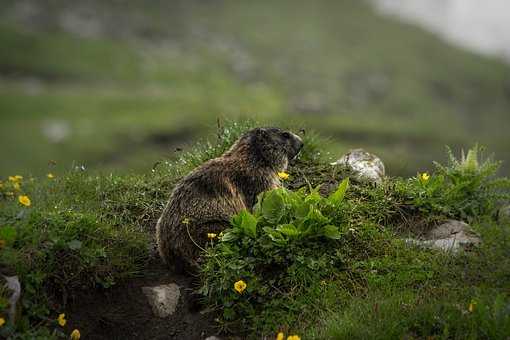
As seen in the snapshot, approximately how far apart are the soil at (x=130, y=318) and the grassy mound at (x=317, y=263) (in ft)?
0.56

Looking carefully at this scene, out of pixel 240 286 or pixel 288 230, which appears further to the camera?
pixel 288 230

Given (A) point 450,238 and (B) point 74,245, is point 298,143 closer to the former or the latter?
(A) point 450,238

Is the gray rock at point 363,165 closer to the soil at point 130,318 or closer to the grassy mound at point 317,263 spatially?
the grassy mound at point 317,263

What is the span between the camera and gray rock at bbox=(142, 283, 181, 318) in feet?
27.2

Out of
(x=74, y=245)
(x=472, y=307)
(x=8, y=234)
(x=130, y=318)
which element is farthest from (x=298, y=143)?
(x=8, y=234)

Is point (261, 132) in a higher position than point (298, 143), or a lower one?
higher

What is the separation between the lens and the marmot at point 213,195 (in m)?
8.49

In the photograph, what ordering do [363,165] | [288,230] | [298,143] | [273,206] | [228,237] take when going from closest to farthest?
[288,230] < [228,237] < [273,206] < [298,143] < [363,165]

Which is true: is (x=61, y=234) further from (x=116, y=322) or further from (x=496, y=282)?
(x=496, y=282)

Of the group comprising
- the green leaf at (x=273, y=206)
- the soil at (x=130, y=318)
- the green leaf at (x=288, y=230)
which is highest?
the green leaf at (x=273, y=206)

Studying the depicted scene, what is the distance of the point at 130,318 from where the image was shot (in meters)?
8.27

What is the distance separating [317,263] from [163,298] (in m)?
2.18

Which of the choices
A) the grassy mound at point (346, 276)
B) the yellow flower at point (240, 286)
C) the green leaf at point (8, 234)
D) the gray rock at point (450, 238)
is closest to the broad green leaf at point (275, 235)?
the grassy mound at point (346, 276)

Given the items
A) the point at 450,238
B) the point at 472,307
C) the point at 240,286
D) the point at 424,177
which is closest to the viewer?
the point at 472,307
